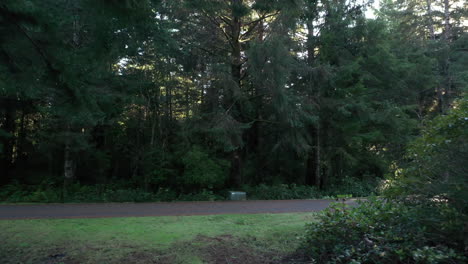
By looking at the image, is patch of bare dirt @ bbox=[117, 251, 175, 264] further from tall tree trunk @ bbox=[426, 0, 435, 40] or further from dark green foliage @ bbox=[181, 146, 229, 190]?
tall tree trunk @ bbox=[426, 0, 435, 40]

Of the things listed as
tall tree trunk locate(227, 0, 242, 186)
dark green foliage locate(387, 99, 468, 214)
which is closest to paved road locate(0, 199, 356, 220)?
dark green foliage locate(387, 99, 468, 214)

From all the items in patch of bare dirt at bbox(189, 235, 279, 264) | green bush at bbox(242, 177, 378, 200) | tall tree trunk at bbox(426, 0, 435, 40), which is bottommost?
patch of bare dirt at bbox(189, 235, 279, 264)

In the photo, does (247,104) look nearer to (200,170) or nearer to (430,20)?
(200,170)

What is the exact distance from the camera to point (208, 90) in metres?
16.1

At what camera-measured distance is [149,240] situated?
20.9 feet

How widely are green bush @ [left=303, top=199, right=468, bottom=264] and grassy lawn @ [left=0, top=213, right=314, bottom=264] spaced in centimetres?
67

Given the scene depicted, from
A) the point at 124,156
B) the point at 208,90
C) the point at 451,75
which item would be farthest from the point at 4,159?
the point at 451,75

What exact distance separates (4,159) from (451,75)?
27580mm

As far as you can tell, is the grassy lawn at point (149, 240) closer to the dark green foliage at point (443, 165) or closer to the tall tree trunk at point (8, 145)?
the dark green foliage at point (443, 165)

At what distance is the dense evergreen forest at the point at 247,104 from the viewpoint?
14.8m

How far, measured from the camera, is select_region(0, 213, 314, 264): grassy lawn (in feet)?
18.3

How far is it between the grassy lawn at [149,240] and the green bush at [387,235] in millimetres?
674

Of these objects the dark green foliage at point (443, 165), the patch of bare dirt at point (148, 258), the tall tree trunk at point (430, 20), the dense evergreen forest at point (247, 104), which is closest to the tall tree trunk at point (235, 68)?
the dense evergreen forest at point (247, 104)

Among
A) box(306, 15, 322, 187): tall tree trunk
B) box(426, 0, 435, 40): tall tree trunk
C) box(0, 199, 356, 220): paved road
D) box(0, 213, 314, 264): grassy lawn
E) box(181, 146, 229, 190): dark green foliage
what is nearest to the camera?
box(0, 213, 314, 264): grassy lawn
